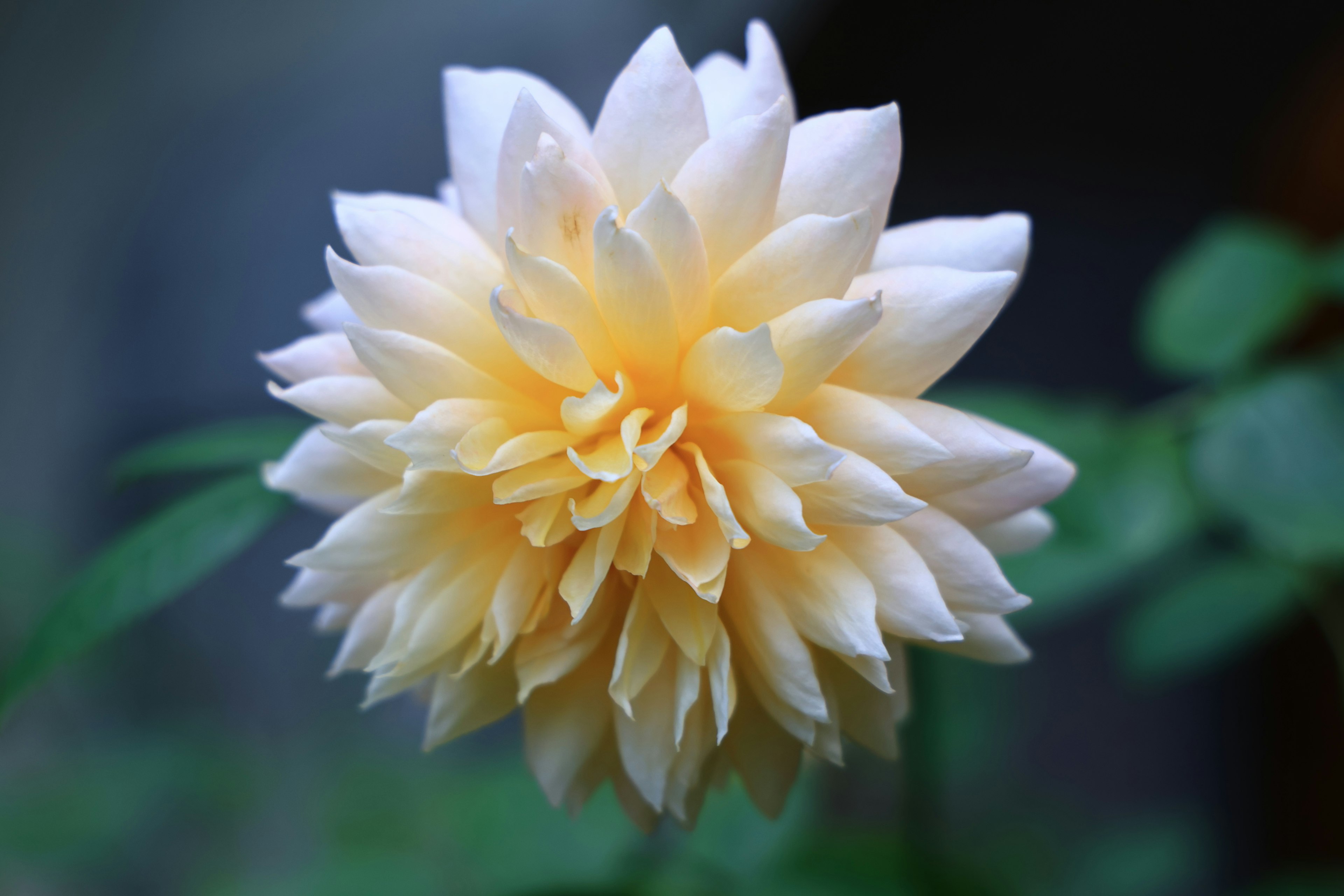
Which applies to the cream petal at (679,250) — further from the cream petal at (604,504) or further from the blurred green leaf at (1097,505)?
the blurred green leaf at (1097,505)

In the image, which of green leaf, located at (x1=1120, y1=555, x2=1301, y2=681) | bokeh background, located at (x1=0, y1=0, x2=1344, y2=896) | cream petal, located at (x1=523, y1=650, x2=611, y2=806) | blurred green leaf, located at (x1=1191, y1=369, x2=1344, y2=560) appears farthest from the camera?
bokeh background, located at (x1=0, y1=0, x2=1344, y2=896)

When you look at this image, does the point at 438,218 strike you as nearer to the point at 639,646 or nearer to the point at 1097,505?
the point at 639,646

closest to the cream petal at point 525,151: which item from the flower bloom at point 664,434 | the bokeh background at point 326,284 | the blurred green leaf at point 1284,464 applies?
the flower bloom at point 664,434

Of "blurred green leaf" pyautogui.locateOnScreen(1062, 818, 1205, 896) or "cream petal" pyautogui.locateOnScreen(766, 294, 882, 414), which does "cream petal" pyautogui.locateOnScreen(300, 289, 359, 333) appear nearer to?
"cream petal" pyautogui.locateOnScreen(766, 294, 882, 414)

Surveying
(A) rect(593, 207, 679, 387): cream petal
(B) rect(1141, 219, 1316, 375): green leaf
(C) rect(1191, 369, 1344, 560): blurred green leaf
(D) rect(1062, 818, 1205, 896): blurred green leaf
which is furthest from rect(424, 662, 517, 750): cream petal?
(D) rect(1062, 818, 1205, 896): blurred green leaf

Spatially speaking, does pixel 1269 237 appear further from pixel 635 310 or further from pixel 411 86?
pixel 411 86

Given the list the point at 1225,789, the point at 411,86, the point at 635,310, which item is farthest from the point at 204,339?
the point at 1225,789
